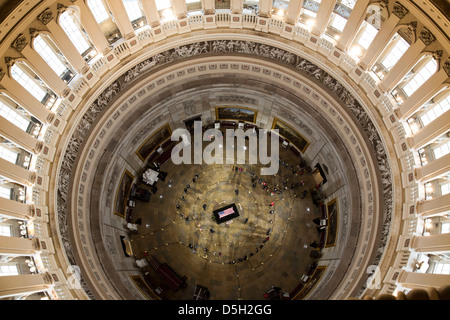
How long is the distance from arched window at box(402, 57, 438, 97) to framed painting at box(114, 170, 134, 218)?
23.1 metres

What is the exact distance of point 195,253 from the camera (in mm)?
28438

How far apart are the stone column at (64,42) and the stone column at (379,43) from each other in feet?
60.8

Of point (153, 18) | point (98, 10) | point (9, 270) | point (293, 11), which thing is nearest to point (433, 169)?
point (293, 11)

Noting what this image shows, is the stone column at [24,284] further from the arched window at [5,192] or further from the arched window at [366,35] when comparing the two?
the arched window at [366,35]

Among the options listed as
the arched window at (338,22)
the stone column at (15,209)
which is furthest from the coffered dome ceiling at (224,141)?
the stone column at (15,209)

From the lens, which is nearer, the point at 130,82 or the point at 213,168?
the point at 130,82

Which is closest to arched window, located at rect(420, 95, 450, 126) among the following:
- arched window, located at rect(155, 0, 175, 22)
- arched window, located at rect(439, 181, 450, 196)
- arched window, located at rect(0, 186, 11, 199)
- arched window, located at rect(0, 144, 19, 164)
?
arched window, located at rect(439, 181, 450, 196)

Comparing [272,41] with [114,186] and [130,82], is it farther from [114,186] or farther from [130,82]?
[114,186]

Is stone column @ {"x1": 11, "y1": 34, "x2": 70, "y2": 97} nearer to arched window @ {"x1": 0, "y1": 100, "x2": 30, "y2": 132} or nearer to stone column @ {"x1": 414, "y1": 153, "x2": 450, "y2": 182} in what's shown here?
arched window @ {"x1": 0, "y1": 100, "x2": 30, "y2": 132}

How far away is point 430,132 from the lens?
1742 cm

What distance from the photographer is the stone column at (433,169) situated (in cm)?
1681

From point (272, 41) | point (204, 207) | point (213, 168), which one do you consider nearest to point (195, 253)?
point (204, 207)
